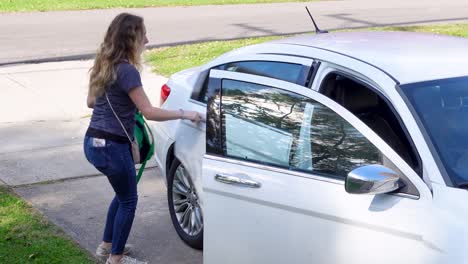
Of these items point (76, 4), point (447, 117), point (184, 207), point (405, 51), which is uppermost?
point (405, 51)

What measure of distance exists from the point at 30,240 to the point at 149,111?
5.23 ft

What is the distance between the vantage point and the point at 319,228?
4.03 meters

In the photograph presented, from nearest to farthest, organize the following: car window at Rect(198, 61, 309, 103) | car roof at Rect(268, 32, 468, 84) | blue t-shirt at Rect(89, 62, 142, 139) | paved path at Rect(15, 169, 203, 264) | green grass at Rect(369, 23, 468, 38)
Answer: car roof at Rect(268, 32, 468, 84)
car window at Rect(198, 61, 309, 103)
blue t-shirt at Rect(89, 62, 142, 139)
paved path at Rect(15, 169, 203, 264)
green grass at Rect(369, 23, 468, 38)

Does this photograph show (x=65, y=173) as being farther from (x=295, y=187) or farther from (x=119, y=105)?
(x=295, y=187)

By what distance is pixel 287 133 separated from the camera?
14.6 feet

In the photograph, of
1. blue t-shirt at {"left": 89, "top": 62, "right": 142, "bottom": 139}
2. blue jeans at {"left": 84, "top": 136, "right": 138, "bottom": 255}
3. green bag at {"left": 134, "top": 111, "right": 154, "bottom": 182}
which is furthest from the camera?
green bag at {"left": 134, "top": 111, "right": 154, "bottom": 182}

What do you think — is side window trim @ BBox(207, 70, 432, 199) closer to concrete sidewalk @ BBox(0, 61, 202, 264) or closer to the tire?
the tire

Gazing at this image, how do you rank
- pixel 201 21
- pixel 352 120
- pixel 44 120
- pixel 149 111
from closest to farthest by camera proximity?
pixel 352 120 < pixel 149 111 < pixel 44 120 < pixel 201 21

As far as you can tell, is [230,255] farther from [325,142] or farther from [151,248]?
[151,248]

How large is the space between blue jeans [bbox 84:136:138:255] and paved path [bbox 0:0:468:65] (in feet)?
29.9

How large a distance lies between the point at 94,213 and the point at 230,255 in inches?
100

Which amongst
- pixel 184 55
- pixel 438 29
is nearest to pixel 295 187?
pixel 184 55

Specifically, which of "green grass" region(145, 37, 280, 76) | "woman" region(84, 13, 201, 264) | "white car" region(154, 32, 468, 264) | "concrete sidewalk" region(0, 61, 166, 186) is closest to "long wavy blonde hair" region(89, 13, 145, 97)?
"woman" region(84, 13, 201, 264)

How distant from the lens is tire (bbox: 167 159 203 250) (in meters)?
5.89
